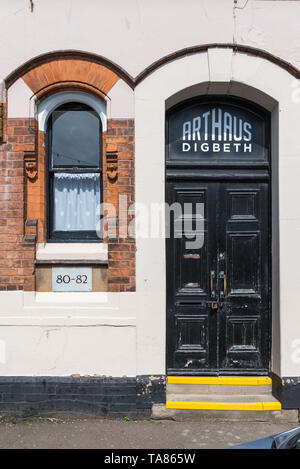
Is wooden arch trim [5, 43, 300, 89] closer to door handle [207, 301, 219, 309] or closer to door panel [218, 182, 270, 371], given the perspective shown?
door panel [218, 182, 270, 371]

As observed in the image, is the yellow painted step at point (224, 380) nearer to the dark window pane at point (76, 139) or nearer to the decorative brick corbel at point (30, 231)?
the decorative brick corbel at point (30, 231)

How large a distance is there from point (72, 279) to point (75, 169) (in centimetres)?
146

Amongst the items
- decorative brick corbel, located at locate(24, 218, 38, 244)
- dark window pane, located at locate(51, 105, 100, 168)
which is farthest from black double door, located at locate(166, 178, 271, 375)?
decorative brick corbel, located at locate(24, 218, 38, 244)

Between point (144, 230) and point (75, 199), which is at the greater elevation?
point (75, 199)

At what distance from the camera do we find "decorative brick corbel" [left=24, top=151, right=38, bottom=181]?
514 centimetres

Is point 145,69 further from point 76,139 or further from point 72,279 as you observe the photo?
point 72,279

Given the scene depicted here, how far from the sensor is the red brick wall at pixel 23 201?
510 cm

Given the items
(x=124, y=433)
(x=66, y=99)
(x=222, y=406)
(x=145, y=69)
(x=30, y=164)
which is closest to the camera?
(x=124, y=433)

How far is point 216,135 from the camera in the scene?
214 inches

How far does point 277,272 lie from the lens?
5133mm

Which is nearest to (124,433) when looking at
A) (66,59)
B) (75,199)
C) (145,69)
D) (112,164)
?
(75,199)

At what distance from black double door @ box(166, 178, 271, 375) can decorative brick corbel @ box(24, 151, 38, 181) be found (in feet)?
5.72

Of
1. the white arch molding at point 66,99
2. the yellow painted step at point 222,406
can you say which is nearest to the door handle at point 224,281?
the yellow painted step at point 222,406
